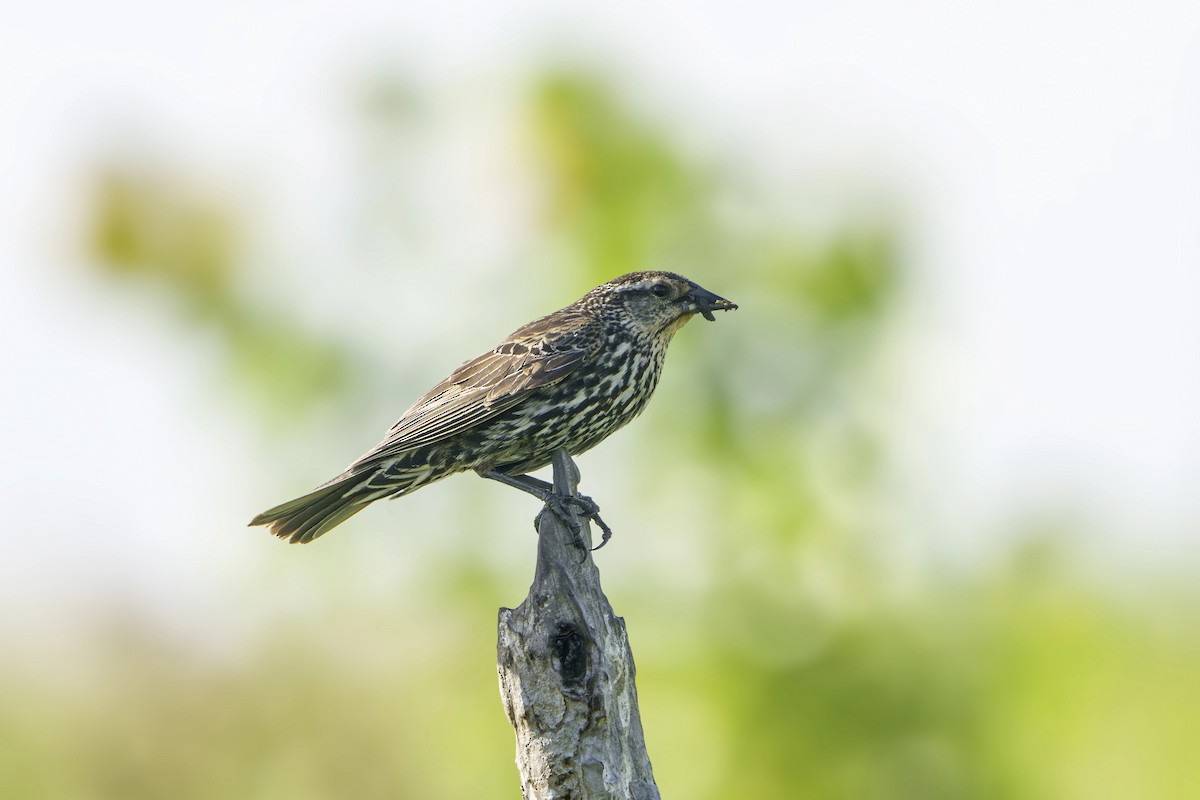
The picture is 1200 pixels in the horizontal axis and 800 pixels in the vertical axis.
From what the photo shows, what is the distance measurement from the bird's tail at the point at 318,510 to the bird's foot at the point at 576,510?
1.25 meters

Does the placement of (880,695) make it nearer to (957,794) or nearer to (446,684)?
(957,794)

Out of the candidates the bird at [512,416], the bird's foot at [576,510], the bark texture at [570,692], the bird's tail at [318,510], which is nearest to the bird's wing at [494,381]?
the bird at [512,416]

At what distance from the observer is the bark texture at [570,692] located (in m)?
4.29

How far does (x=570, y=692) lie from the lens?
14.1 ft

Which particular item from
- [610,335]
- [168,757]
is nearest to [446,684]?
[168,757]

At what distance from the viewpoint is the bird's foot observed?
4.86 m

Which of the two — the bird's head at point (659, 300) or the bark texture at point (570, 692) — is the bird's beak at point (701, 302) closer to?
the bird's head at point (659, 300)

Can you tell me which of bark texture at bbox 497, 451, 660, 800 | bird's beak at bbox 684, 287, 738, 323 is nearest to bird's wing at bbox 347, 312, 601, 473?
bird's beak at bbox 684, 287, 738, 323

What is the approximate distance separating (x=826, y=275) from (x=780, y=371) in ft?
3.83

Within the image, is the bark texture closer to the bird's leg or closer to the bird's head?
the bird's leg

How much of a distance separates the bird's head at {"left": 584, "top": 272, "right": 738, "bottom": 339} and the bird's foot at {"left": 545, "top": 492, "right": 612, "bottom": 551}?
1.62m

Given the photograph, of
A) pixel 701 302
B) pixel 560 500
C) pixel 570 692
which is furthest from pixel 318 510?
pixel 570 692

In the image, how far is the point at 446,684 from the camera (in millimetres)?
13883

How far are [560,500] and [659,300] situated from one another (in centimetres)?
198
